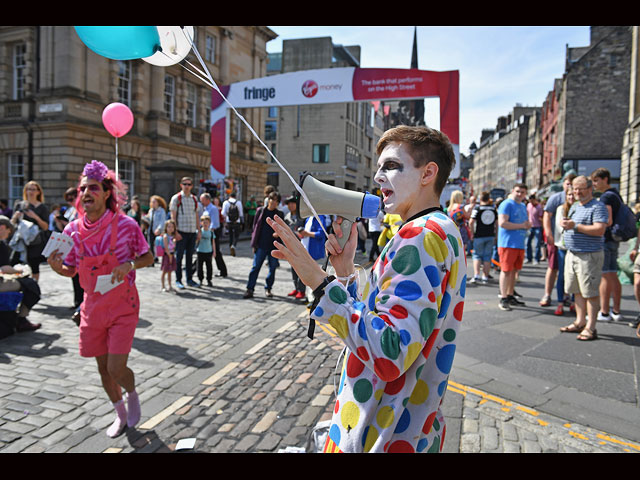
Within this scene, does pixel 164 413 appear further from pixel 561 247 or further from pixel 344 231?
pixel 561 247

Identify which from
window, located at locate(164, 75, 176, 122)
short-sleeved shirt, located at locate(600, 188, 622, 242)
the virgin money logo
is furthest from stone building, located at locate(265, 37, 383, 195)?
short-sleeved shirt, located at locate(600, 188, 622, 242)

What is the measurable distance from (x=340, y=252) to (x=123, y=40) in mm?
1320

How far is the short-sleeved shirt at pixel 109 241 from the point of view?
3197mm

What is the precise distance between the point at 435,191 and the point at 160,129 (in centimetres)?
2404

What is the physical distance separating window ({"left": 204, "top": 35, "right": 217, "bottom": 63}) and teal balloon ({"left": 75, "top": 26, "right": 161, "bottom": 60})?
27.6 meters

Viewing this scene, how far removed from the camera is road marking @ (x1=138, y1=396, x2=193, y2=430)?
325 centimetres

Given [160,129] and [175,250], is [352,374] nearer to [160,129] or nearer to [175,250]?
[175,250]

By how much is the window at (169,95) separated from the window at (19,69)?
21.4 feet

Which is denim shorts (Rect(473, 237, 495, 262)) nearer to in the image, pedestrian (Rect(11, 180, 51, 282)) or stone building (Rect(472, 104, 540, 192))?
pedestrian (Rect(11, 180, 51, 282))

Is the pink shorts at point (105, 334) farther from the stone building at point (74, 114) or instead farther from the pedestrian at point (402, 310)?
the stone building at point (74, 114)

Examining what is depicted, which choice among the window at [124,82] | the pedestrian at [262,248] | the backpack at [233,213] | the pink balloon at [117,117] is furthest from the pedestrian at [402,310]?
the window at [124,82]

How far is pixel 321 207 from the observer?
5.63ft

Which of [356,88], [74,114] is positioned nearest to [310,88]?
[356,88]
